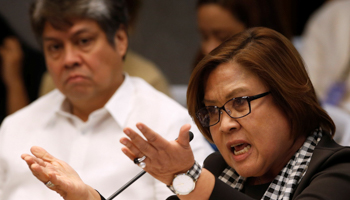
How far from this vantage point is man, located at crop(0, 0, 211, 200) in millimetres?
1881

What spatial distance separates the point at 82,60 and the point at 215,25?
2.88ft

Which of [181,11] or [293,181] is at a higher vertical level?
[181,11]

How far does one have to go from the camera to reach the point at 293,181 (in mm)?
1328

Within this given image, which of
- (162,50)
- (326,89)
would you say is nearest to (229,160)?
(326,89)

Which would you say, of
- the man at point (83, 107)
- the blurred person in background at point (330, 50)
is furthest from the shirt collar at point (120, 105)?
the blurred person in background at point (330, 50)

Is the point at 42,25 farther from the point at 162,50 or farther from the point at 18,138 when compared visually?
the point at 162,50

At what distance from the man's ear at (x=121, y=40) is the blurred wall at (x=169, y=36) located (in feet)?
5.48

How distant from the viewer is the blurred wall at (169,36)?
3828 millimetres

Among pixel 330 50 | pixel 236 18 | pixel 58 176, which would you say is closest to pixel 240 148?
pixel 58 176

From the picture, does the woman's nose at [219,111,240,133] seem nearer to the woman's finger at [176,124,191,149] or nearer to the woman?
the woman

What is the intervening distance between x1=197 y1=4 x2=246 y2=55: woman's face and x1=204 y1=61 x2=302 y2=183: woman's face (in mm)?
1160

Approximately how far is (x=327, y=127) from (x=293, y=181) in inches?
8.7

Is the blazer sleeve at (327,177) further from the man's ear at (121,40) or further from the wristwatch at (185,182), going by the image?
the man's ear at (121,40)

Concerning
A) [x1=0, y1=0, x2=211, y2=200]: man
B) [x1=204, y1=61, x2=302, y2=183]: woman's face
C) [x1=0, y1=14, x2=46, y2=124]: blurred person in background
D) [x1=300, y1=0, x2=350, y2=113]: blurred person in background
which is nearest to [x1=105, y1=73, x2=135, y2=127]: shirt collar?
[x1=0, y1=0, x2=211, y2=200]: man
